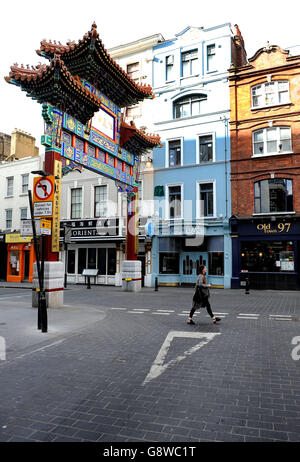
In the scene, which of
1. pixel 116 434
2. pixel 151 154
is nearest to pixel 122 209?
pixel 151 154

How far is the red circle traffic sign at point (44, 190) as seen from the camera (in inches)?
347

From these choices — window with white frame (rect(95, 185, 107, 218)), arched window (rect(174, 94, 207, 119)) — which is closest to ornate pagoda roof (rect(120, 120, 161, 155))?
arched window (rect(174, 94, 207, 119))

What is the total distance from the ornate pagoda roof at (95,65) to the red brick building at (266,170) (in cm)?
830

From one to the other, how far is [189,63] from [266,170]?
10.0 meters

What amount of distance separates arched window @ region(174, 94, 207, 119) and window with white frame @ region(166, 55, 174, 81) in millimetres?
2051

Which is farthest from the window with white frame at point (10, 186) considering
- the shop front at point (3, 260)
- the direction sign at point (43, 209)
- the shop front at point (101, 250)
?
the direction sign at point (43, 209)

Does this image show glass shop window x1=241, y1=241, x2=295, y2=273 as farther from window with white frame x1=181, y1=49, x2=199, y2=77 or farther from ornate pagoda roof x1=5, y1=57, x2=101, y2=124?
ornate pagoda roof x1=5, y1=57, x2=101, y2=124

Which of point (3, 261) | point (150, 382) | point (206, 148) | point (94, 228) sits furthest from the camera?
point (3, 261)

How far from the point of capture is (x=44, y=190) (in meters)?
8.90

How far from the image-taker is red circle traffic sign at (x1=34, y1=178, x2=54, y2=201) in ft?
28.9

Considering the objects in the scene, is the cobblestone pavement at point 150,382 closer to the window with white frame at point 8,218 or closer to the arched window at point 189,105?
the arched window at point 189,105

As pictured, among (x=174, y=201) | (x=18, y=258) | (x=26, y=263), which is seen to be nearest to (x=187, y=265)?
(x=174, y=201)

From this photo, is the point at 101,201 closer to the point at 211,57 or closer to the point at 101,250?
the point at 101,250

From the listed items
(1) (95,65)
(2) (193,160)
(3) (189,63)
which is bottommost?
(2) (193,160)
